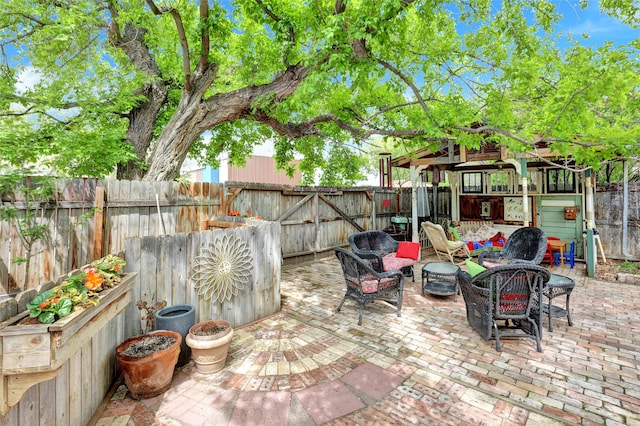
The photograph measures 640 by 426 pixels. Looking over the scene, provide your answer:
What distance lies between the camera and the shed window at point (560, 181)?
26.2ft

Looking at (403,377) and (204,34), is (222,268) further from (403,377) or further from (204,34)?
(204,34)

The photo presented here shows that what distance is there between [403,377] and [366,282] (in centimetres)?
167

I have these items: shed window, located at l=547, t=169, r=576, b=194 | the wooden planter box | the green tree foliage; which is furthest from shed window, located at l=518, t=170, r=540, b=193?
the wooden planter box

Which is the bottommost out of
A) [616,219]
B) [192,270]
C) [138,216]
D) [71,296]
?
[192,270]

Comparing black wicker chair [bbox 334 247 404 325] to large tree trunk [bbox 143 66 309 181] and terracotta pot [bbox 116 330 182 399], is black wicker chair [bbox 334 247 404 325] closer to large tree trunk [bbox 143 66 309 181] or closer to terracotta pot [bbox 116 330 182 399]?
terracotta pot [bbox 116 330 182 399]

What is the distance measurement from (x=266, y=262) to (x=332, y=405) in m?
2.31

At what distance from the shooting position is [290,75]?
19.3ft

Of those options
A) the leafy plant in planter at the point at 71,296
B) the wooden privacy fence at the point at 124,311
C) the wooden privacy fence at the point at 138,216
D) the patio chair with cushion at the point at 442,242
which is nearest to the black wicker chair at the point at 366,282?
the wooden privacy fence at the point at 124,311

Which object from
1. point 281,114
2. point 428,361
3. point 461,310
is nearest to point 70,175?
point 281,114

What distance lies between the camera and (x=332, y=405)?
8.13 ft

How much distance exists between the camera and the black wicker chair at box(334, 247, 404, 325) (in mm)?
4207

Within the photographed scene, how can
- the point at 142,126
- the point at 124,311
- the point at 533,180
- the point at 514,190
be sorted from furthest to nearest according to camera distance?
the point at 514,190, the point at 533,180, the point at 142,126, the point at 124,311

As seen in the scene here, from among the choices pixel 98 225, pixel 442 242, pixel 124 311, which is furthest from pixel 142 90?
pixel 442 242

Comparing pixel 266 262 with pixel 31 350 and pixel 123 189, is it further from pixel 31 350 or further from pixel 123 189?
pixel 31 350
